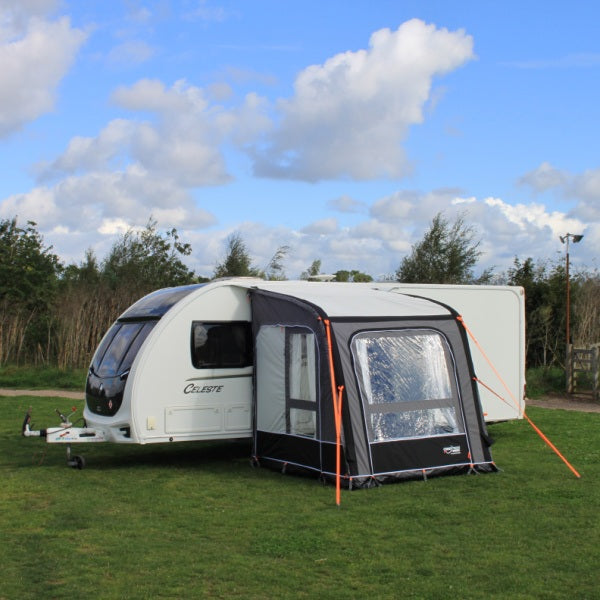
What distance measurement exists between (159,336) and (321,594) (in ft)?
16.0

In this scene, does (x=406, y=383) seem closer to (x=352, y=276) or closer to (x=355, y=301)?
(x=355, y=301)

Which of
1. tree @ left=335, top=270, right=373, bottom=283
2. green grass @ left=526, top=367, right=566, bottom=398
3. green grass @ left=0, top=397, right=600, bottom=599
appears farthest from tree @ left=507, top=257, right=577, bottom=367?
green grass @ left=0, top=397, right=600, bottom=599

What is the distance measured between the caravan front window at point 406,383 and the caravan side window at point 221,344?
5.68 feet

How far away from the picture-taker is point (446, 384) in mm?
9297

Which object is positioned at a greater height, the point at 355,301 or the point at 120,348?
the point at 355,301

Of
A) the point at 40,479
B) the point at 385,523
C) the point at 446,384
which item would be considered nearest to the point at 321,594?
the point at 385,523

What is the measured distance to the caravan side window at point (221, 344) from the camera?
32.2ft

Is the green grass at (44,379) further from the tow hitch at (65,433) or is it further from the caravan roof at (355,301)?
the caravan roof at (355,301)

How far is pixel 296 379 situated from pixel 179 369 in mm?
1426

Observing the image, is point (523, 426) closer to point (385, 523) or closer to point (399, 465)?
point (399, 465)

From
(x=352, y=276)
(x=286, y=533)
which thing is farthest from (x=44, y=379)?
(x=286, y=533)

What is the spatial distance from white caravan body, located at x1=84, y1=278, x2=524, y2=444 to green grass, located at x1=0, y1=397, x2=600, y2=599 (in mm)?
588

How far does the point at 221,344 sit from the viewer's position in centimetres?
995

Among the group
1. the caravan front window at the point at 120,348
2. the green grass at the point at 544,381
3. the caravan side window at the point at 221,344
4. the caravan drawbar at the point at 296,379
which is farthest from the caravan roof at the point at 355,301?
the green grass at the point at 544,381
